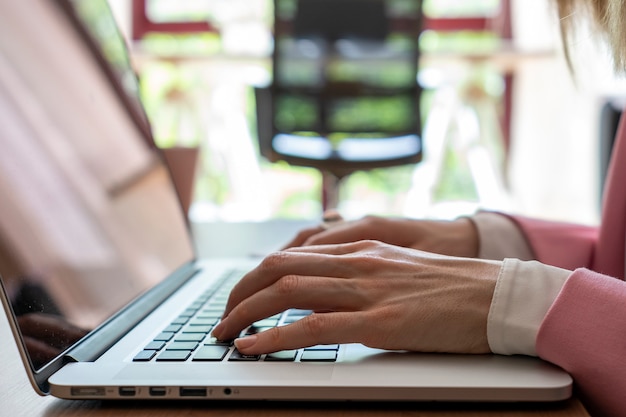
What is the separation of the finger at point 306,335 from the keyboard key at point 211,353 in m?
0.01

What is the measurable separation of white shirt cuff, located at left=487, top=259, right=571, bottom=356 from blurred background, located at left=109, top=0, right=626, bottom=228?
3.08m

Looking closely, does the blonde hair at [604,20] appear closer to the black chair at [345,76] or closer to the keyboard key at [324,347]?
the keyboard key at [324,347]

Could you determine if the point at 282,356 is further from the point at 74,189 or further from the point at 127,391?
the point at 74,189

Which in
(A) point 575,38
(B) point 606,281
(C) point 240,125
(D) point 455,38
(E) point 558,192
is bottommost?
(E) point 558,192

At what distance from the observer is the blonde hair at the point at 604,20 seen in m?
0.62

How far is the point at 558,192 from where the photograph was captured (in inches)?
157

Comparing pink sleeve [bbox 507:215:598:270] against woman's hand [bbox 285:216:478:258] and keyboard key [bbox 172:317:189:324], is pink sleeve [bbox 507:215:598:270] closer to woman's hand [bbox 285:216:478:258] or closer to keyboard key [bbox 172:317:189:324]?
woman's hand [bbox 285:216:478:258]

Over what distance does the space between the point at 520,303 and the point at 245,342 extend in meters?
0.18

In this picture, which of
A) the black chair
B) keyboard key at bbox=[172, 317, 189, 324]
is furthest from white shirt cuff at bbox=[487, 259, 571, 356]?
the black chair

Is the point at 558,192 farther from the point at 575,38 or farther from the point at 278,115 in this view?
the point at 575,38

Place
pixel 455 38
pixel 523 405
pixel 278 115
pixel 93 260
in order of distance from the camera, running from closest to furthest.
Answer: pixel 523 405, pixel 93 260, pixel 278 115, pixel 455 38

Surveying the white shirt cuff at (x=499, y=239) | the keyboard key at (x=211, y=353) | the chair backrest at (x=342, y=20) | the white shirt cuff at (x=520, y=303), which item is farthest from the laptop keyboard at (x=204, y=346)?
the chair backrest at (x=342, y=20)

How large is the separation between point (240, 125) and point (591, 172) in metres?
1.81

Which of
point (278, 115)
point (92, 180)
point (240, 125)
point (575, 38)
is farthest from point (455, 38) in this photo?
point (92, 180)
